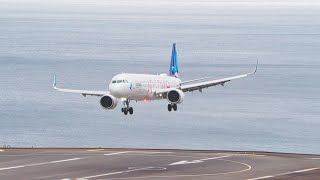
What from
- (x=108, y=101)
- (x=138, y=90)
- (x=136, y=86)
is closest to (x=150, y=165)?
(x=136, y=86)

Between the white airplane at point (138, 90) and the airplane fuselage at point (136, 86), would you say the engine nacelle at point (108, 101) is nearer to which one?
the white airplane at point (138, 90)

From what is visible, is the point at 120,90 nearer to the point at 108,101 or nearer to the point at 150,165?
the point at 108,101

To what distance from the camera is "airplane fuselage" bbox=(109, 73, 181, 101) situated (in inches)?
5433

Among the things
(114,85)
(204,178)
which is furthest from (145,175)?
(114,85)

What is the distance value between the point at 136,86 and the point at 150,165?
2694 centimetres

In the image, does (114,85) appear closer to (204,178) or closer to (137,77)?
(137,77)

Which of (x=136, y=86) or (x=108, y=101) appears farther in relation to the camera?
(x=108, y=101)

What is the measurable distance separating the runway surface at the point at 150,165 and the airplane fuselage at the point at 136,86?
9.42 meters

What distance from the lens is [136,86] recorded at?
140 m

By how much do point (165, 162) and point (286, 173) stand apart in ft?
51.9

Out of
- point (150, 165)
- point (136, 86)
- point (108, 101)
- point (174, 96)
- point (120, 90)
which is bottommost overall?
point (150, 165)

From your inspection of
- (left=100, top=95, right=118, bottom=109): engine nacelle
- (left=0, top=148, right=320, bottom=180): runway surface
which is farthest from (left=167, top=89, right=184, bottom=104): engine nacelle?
(left=0, top=148, right=320, bottom=180): runway surface

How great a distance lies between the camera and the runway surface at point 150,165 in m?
106

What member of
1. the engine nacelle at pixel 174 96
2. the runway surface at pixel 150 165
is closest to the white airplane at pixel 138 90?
the engine nacelle at pixel 174 96
